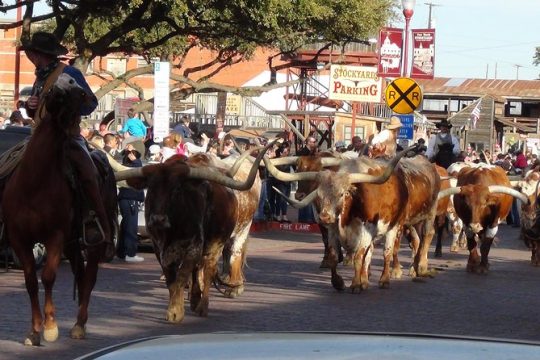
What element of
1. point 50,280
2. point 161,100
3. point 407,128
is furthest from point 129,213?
point 407,128

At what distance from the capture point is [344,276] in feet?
59.0

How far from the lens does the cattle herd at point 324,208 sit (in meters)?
12.2

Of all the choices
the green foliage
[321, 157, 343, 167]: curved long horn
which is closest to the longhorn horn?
[321, 157, 343, 167]: curved long horn

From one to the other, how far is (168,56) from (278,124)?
7349 millimetres

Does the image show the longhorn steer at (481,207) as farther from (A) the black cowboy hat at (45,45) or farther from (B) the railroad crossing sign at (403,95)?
(A) the black cowboy hat at (45,45)

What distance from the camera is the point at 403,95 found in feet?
86.6

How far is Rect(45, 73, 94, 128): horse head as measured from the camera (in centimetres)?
1020

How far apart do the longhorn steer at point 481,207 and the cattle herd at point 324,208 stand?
0.6 inches

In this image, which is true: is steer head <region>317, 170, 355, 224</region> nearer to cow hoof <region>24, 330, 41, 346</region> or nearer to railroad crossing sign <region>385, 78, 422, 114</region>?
cow hoof <region>24, 330, 41, 346</region>

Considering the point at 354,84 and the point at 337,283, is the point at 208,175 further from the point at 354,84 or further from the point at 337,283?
the point at 354,84

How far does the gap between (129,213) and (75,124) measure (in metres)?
8.09

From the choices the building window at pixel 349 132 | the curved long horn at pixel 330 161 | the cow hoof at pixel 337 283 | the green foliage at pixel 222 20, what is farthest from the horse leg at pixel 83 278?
the building window at pixel 349 132

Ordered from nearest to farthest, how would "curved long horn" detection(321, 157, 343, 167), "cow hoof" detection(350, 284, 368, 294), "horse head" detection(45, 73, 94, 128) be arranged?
"horse head" detection(45, 73, 94, 128) → "cow hoof" detection(350, 284, 368, 294) → "curved long horn" detection(321, 157, 343, 167)

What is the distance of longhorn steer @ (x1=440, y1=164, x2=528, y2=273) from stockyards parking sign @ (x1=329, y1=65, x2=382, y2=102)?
12559mm
